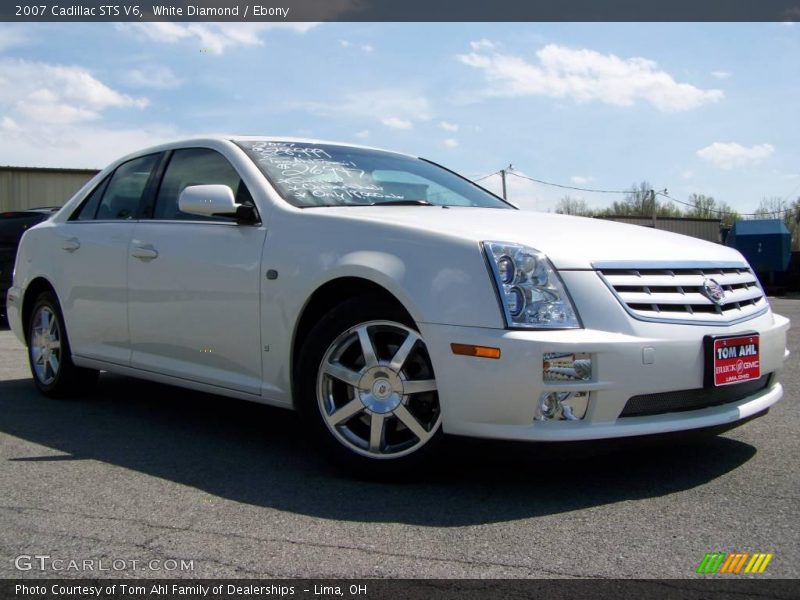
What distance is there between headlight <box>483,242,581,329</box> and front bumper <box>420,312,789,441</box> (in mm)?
62

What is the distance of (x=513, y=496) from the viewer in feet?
11.7

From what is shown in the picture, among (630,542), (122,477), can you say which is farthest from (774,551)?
(122,477)

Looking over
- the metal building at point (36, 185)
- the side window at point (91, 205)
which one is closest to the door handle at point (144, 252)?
the side window at point (91, 205)

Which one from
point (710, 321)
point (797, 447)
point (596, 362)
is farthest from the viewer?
point (797, 447)

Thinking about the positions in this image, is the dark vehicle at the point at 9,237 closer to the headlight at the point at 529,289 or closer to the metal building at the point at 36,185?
the headlight at the point at 529,289

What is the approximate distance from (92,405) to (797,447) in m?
4.20

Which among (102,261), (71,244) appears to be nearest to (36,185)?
(71,244)

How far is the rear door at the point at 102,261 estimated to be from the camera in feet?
17.2

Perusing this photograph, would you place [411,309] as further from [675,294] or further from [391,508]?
[675,294]

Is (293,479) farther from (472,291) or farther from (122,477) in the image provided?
(472,291)

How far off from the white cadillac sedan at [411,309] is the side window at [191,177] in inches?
0.6

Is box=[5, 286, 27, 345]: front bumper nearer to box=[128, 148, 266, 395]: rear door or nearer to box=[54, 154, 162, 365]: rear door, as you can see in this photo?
box=[54, 154, 162, 365]: rear door

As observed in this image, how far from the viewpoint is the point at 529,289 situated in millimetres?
3455

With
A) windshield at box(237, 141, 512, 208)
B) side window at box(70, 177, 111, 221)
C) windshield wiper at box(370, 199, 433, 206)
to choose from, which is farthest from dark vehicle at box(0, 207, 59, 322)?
windshield wiper at box(370, 199, 433, 206)
